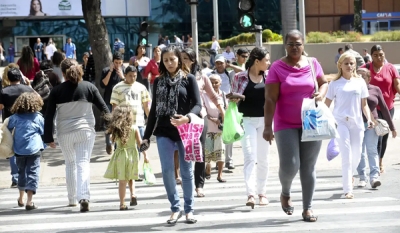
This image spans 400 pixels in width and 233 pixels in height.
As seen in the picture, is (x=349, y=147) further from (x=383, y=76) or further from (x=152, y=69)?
(x=152, y=69)

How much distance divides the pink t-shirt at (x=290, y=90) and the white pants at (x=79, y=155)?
2883 mm

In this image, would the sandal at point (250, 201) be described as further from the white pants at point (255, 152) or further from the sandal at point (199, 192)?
the sandal at point (199, 192)

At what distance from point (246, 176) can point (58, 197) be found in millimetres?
3140

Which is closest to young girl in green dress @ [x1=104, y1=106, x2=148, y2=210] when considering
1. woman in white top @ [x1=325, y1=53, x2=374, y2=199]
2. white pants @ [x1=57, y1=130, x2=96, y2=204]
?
white pants @ [x1=57, y1=130, x2=96, y2=204]

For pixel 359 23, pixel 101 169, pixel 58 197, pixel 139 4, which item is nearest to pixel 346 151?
pixel 58 197

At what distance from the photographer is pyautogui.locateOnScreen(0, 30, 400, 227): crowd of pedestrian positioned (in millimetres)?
8242

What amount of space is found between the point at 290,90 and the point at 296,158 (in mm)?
648

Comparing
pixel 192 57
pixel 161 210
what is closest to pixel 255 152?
pixel 161 210

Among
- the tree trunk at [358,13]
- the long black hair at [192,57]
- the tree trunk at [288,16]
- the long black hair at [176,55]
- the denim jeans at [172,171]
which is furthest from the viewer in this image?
the tree trunk at [358,13]

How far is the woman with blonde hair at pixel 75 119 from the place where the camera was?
1009 cm

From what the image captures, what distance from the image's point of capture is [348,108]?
1028 cm

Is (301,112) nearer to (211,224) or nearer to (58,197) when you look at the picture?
(211,224)

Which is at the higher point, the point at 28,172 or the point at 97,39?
the point at 97,39

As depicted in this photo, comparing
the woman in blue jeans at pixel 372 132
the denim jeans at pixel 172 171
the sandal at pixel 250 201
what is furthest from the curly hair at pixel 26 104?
the woman in blue jeans at pixel 372 132
